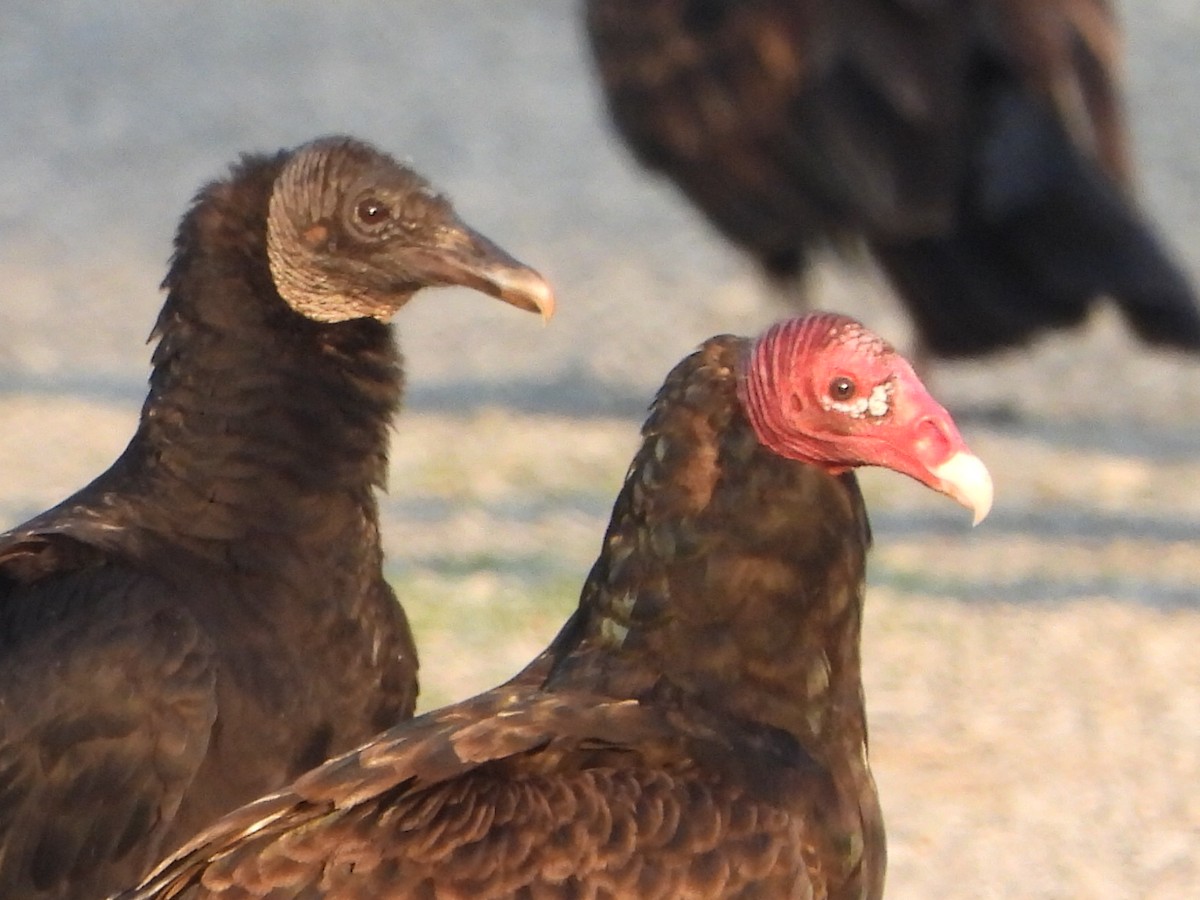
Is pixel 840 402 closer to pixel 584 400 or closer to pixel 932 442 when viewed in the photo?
pixel 932 442

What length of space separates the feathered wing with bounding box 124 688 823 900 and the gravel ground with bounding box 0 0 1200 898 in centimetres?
166

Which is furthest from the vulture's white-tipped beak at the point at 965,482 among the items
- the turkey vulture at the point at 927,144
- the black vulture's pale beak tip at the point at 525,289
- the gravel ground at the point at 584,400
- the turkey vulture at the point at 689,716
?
the turkey vulture at the point at 927,144

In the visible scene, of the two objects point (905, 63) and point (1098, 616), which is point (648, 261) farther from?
point (1098, 616)

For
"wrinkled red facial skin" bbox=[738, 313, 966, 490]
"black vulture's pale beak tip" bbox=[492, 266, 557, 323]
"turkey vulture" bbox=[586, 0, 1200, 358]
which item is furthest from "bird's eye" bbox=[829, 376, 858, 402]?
"turkey vulture" bbox=[586, 0, 1200, 358]

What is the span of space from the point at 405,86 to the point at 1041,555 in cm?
739

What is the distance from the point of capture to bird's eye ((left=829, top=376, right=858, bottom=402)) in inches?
115

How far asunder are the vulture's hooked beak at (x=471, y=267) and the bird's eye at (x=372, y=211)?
2.5 inches

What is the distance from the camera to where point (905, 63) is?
731cm

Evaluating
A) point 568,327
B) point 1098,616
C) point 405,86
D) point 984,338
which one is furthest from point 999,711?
point 405,86

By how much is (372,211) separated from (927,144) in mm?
3964

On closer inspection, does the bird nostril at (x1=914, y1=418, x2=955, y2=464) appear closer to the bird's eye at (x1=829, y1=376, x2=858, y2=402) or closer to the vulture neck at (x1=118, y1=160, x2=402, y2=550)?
the bird's eye at (x1=829, y1=376, x2=858, y2=402)

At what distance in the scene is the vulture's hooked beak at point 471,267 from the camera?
3523mm

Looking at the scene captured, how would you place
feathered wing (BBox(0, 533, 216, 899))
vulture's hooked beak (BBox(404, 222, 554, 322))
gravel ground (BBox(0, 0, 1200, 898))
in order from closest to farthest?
feathered wing (BBox(0, 533, 216, 899)) < vulture's hooked beak (BBox(404, 222, 554, 322)) < gravel ground (BBox(0, 0, 1200, 898))

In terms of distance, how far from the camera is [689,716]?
2.89m
